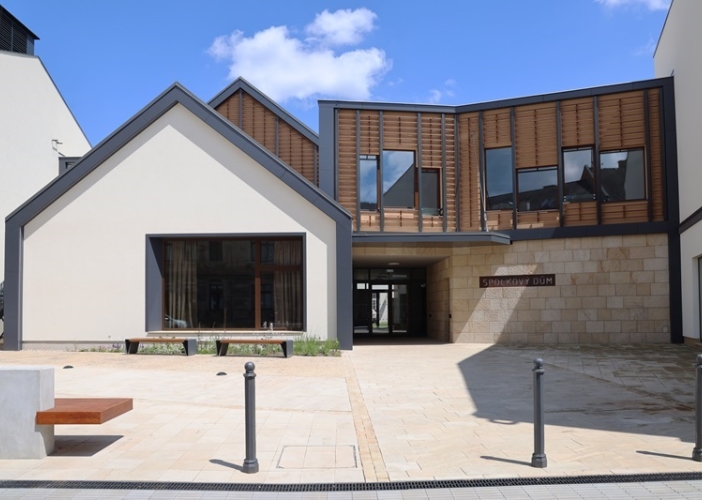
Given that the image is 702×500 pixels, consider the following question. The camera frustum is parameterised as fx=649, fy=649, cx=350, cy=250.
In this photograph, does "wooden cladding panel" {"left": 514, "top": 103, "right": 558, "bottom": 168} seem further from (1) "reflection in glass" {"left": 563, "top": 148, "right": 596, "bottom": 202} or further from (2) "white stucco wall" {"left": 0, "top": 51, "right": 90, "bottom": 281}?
(2) "white stucco wall" {"left": 0, "top": 51, "right": 90, "bottom": 281}

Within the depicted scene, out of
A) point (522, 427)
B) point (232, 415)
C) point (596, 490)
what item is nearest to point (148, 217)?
point (232, 415)

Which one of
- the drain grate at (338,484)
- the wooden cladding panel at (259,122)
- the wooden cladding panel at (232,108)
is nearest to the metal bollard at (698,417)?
the drain grate at (338,484)

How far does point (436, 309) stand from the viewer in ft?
77.7

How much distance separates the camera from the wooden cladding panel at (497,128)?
67.4ft

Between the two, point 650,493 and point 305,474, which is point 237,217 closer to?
point 305,474

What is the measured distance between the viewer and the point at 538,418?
20.7 ft

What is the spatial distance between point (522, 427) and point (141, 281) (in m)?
12.7

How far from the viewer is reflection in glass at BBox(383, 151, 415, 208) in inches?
822

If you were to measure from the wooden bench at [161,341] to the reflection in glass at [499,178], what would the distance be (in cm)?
1018

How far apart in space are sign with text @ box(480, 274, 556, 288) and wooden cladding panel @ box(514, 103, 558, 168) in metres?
3.49

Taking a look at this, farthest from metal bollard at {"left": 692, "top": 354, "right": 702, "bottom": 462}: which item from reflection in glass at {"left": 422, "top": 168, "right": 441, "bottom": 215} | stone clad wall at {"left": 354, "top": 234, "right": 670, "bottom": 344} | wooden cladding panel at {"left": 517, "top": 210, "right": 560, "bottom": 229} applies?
reflection in glass at {"left": 422, "top": 168, "right": 441, "bottom": 215}

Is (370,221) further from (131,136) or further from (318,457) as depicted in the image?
(318,457)

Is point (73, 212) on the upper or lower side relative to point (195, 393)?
upper

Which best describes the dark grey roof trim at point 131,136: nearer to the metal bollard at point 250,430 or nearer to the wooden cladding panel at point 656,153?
the wooden cladding panel at point 656,153
